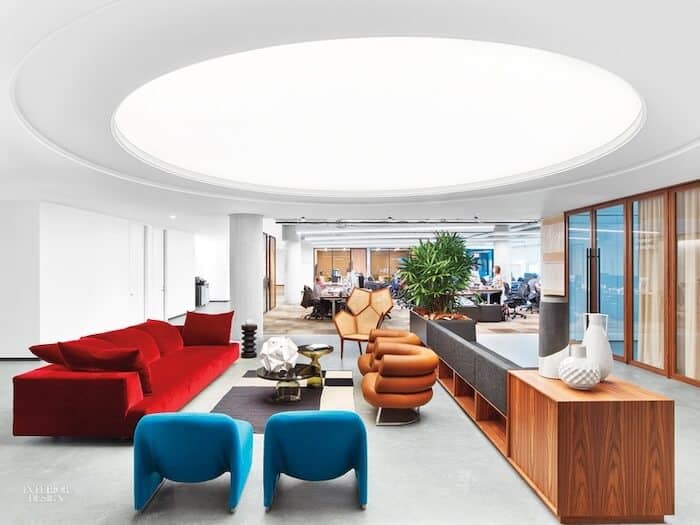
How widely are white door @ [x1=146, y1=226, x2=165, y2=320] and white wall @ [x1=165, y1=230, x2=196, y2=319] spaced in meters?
0.16

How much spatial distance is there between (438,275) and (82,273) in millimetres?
6345

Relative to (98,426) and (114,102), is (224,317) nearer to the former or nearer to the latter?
(98,426)

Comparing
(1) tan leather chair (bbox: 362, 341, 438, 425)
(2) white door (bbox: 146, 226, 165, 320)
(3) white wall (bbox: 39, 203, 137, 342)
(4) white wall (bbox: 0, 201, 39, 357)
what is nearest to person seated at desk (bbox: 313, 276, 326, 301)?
(2) white door (bbox: 146, 226, 165, 320)

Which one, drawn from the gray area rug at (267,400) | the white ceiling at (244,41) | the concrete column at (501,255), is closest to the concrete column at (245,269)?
the gray area rug at (267,400)

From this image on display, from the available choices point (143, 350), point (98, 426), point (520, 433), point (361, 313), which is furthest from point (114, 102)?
point (361, 313)

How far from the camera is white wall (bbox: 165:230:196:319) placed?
11477 millimetres

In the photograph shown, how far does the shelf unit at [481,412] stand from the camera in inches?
147

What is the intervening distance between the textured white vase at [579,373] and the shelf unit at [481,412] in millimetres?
952

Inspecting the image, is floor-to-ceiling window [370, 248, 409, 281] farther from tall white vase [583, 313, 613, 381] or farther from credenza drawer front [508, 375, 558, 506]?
tall white vase [583, 313, 613, 381]

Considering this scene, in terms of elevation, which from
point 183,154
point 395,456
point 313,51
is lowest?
point 395,456

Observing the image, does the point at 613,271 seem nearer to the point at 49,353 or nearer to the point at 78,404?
the point at 78,404

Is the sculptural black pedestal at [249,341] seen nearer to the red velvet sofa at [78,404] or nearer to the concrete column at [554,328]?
the red velvet sofa at [78,404]

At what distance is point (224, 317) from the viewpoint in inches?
257

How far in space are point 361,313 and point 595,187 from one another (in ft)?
13.4
